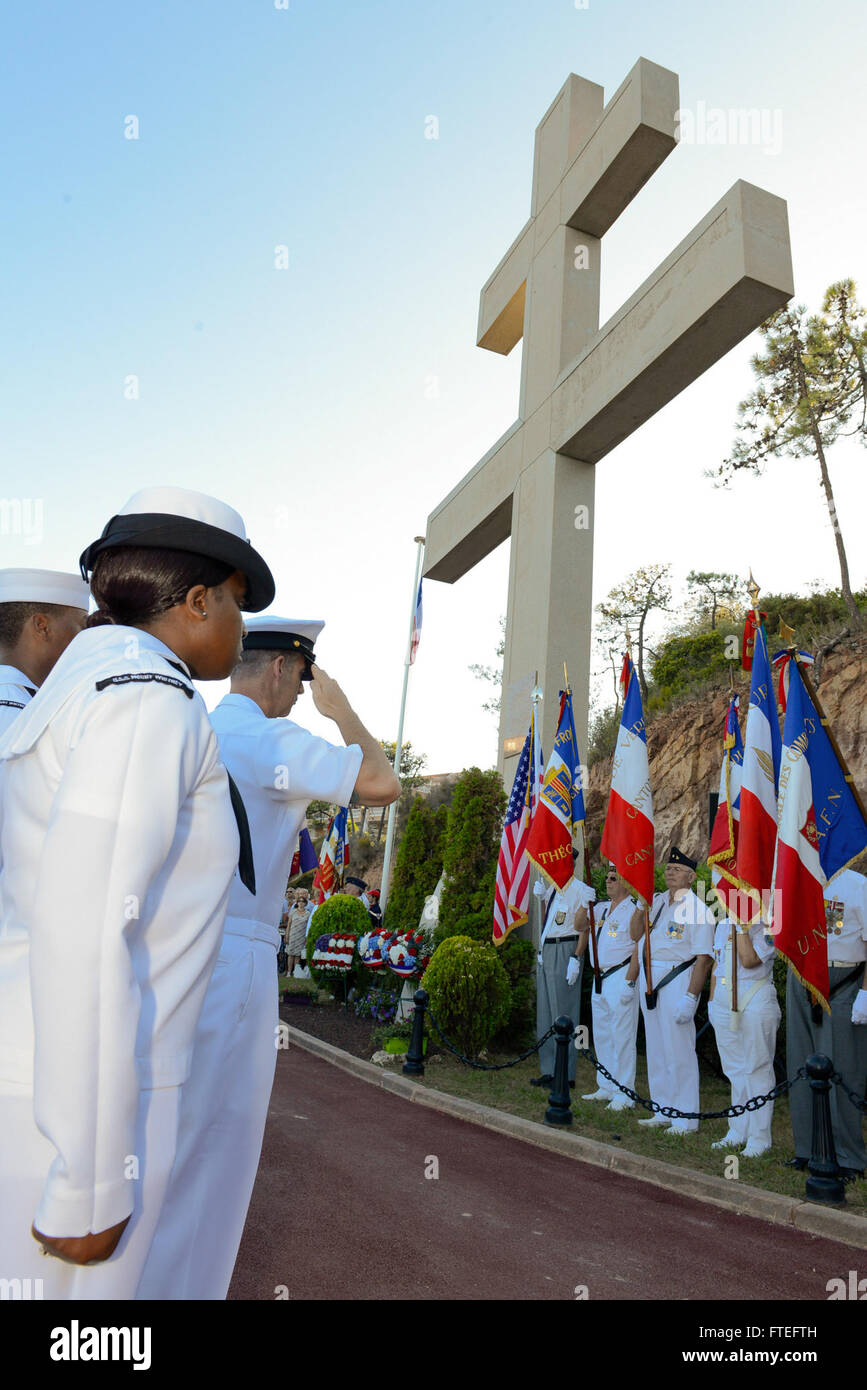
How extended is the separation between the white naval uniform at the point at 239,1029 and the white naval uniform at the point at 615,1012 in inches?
268

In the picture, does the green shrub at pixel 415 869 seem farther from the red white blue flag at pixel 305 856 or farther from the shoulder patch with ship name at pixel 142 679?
the shoulder patch with ship name at pixel 142 679

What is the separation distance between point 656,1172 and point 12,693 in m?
5.28

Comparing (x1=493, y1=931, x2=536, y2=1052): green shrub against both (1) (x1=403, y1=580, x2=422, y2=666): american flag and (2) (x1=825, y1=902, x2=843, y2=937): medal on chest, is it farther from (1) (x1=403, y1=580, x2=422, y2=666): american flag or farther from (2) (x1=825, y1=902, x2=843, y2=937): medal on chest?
(1) (x1=403, y1=580, x2=422, y2=666): american flag

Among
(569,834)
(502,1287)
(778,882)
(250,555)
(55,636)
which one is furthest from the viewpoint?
(569,834)

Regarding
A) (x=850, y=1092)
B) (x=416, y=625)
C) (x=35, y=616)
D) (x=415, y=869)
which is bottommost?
(x=850, y=1092)

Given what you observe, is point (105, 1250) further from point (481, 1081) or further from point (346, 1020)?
point (346, 1020)

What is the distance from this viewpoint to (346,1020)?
13.3 m

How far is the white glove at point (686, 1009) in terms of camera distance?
788 centimetres

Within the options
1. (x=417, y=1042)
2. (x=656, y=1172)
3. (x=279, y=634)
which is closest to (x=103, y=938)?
(x=279, y=634)

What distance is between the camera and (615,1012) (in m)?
8.55

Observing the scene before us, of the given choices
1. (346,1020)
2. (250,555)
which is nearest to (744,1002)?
(250,555)

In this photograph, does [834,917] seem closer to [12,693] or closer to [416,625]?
[12,693]

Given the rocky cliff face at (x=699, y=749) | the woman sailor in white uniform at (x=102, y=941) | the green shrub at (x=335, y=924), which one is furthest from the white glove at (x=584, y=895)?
the woman sailor in white uniform at (x=102, y=941)

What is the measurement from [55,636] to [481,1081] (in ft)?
23.1
